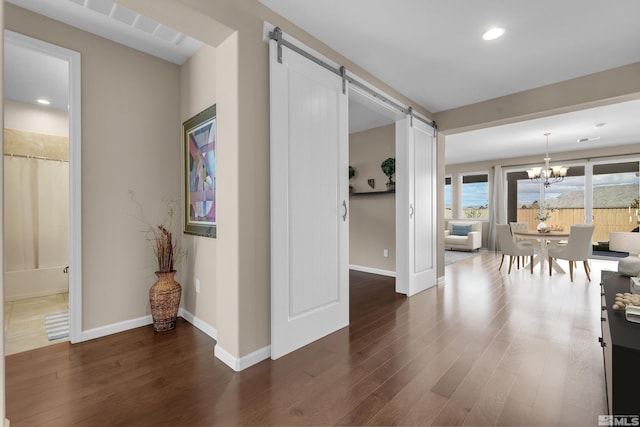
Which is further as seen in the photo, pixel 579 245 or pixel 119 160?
pixel 579 245

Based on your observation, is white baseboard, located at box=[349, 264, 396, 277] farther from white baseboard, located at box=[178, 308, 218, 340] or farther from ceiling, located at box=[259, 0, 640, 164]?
white baseboard, located at box=[178, 308, 218, 340]

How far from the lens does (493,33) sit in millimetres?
2438

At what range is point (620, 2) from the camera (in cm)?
206

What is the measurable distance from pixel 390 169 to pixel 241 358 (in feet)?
11.9

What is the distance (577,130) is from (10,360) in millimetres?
8159

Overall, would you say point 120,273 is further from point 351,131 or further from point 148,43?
point 351,131

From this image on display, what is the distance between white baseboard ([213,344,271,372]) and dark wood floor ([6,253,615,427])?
0.05m

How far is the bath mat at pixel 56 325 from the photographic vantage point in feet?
8.22

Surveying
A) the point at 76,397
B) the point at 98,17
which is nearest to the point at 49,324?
the point at 76,397

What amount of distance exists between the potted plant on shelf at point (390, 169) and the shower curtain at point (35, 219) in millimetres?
4631

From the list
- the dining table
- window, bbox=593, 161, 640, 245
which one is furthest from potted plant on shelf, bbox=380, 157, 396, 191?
window, bbox=593, 161, 640, 245

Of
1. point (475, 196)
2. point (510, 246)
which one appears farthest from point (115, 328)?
point (475, 196)

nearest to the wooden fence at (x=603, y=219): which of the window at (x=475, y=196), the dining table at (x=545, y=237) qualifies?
the window at (x=475, y=196)

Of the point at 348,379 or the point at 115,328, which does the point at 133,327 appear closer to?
the point at 115,328
